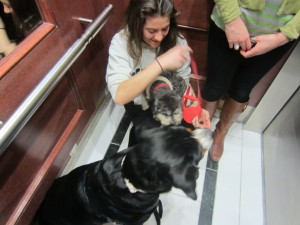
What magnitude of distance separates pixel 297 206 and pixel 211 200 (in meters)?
0.41

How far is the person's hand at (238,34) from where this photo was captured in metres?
0.83

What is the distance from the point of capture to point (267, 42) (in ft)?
2.79

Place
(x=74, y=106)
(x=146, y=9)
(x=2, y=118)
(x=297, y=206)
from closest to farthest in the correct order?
(x=2, y=118) < (x=146, y=9) < (x=297, y=206) < (x=74, y=106)

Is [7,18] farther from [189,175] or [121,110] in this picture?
[121,110]

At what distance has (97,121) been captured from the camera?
1487 millimetres

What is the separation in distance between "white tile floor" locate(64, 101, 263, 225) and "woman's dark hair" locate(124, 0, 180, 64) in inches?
24.3

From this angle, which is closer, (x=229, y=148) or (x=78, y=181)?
(x=78, y=181)

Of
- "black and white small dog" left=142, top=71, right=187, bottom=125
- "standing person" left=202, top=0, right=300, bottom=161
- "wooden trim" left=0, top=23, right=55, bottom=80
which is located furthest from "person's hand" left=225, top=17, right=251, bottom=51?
"wooden trim" left=0, top=23, right=55, bottom=80

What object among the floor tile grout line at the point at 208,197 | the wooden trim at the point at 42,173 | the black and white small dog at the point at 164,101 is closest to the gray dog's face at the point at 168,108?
the black and white small dog at the point at 164,101

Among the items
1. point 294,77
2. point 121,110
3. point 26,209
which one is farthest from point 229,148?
point 26,209

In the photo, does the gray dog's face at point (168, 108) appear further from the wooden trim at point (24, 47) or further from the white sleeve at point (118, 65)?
the wooden trim at point (24, 47)

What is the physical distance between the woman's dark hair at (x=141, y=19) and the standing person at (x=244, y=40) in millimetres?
161

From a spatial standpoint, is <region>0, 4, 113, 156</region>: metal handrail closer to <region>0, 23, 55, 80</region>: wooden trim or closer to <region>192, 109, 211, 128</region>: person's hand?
<region>0, 23, 55, 80</region>: wooden trim

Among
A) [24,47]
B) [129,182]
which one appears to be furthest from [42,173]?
[24,47]
